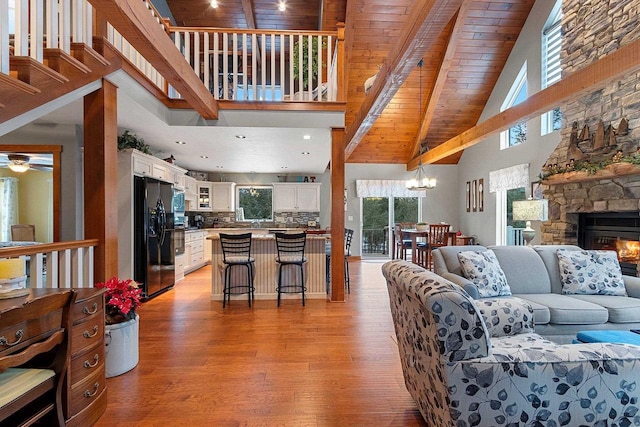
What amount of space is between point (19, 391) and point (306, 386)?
158 cm

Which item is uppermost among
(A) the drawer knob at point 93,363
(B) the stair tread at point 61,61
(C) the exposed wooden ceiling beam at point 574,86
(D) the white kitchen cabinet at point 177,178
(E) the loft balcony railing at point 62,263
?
(C) the exposed wooden ceiling beam at point 574,86

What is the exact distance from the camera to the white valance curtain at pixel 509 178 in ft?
19.2

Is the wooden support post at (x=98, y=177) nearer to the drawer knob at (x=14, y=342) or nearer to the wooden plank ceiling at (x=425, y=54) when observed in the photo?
the drawer knob at (x=14, y=342)

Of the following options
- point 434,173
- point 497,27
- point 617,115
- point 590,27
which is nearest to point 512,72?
point 497,27

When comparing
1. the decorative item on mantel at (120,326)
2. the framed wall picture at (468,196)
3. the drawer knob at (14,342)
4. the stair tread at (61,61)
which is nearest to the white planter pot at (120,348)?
the decorative item on mantel at (120,326)

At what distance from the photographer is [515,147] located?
6223 mm

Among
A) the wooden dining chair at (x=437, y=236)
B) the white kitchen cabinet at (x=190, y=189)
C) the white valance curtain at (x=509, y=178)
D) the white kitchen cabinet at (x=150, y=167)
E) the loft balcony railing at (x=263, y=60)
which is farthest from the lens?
the white kitchen cabinet at (x=190, y=189)

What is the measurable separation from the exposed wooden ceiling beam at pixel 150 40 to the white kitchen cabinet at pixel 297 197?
15.8ft

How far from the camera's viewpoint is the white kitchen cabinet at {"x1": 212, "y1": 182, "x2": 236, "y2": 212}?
7988mm

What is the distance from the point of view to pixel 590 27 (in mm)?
4391

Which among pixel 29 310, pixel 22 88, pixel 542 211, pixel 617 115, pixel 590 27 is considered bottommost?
pixel 29 310

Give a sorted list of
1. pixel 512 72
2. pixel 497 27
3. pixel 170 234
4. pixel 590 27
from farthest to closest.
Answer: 1. pixel 512 72
2. pixel 497 27
3. pixel 170 234
4. pixel 590 27

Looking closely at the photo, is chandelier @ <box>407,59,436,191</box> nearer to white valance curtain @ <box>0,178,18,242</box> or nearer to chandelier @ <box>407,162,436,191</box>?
chandelier @ <box>407,162,436,191</box>

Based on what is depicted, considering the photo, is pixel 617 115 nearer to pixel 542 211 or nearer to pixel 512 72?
pixel 542 211
